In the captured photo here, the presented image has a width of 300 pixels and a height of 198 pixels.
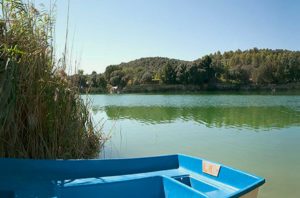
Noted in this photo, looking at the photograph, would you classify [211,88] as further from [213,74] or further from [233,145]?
[233,145]

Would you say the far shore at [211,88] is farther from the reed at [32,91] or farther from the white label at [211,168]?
the white label at [211,168]

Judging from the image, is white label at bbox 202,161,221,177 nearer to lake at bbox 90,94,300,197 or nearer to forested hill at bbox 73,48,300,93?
lake at bbox 90,94,300,197

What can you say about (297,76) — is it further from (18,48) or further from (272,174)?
(18,48)

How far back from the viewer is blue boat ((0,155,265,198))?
8.62 ft

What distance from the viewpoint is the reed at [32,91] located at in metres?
2.99

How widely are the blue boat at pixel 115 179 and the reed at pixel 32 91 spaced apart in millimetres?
592

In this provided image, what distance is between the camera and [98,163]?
2951mm

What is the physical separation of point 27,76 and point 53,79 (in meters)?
0.50

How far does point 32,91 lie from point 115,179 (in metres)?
1.33

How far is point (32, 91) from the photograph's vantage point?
331 centimetres

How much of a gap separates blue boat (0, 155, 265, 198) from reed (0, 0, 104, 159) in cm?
59

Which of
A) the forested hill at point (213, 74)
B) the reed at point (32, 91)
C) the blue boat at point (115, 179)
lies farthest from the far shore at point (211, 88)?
the blue boat at point (115, 179)

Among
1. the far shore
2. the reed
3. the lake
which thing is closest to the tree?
the far shore

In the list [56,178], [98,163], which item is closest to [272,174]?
[98,163]
